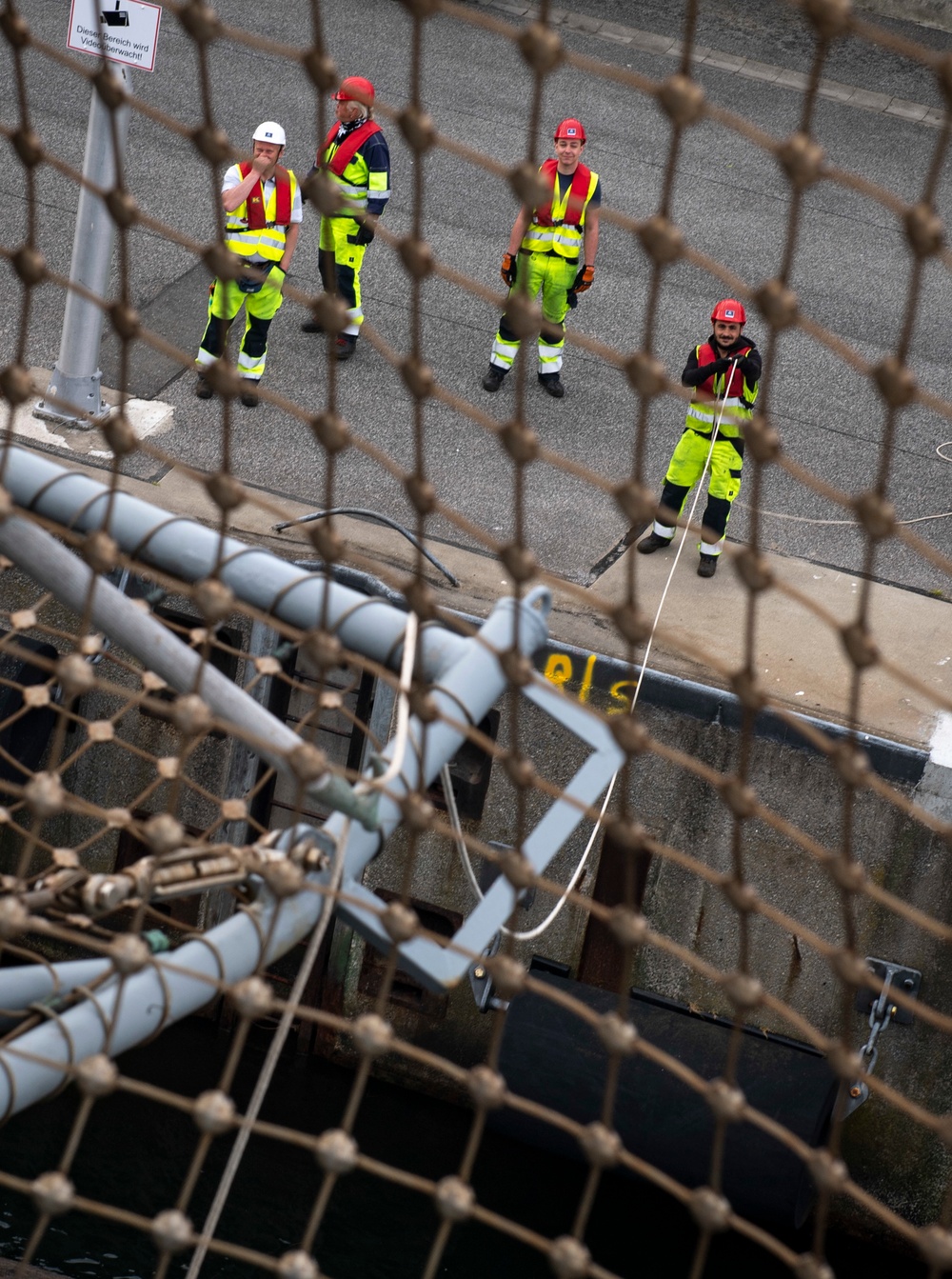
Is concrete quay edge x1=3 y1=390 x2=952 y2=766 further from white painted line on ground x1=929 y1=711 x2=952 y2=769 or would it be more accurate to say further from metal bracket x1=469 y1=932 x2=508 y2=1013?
metal bracket x1=469 y1=932 x2=508 y2=1013

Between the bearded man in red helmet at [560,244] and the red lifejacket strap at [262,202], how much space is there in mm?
1121

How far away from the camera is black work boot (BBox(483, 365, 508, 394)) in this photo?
890cm

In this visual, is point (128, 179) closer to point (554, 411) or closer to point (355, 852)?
point (554, 411)

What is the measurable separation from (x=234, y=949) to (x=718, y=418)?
13.6 ft

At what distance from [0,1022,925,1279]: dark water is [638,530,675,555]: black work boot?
2685mm

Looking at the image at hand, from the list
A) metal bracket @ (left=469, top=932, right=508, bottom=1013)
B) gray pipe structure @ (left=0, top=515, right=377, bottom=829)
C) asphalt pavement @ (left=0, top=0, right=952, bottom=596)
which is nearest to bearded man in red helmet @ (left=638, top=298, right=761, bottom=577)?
asphalt pavement @ (left=0, top=0, right=952, bottom=596)

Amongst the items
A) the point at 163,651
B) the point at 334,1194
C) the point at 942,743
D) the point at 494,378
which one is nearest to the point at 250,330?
the point at 494,378

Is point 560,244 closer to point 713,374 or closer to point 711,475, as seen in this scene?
point 713,374

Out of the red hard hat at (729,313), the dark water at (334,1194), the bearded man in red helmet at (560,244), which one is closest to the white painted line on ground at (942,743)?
the red hard hat at (729,313)

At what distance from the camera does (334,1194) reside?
7180 mm

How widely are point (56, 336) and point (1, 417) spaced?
3.19ft

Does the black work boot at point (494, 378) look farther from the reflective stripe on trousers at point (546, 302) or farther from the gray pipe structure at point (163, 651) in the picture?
the gray pipe structure at point (163, 651)

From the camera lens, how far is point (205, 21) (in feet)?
11.0

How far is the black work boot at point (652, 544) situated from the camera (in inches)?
303
